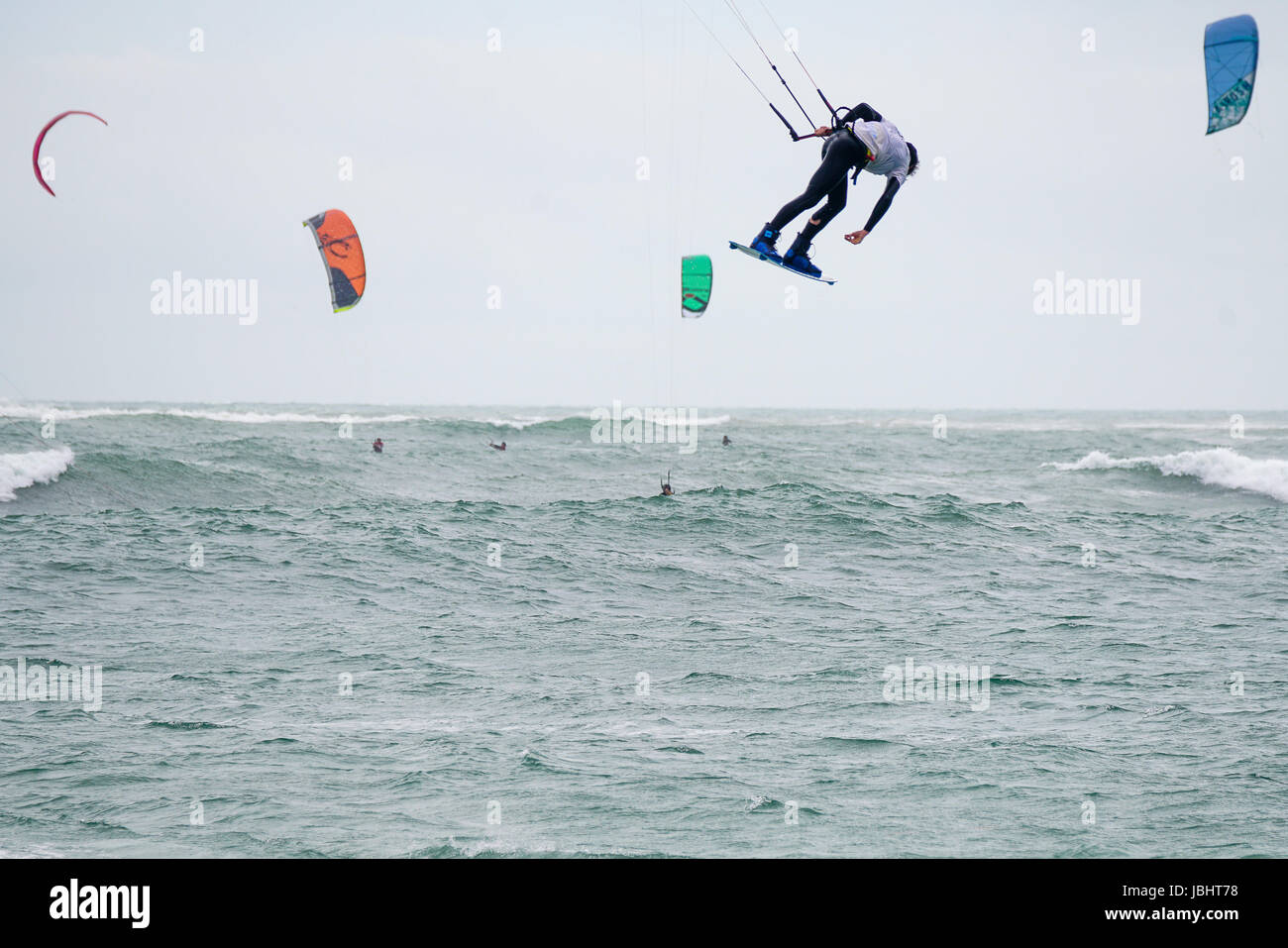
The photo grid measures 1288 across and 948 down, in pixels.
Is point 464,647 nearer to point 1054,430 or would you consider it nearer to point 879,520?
point 879,520

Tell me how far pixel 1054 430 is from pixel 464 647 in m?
70.3

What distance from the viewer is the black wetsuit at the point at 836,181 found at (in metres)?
8.54

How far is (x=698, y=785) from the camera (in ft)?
33.3

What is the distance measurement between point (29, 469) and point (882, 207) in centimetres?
2485

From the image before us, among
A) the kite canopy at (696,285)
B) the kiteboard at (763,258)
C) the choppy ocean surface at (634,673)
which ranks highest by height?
the kite canopy at (696,285)

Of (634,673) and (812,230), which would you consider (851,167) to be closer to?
(812,230)

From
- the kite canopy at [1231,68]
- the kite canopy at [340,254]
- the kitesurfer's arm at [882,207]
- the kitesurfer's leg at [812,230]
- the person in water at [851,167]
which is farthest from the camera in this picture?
the kite canopy at [340,254]

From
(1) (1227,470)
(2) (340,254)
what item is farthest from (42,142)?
(1) (1227,470)

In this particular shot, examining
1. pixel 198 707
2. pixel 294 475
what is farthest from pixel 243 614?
pixel 294 475

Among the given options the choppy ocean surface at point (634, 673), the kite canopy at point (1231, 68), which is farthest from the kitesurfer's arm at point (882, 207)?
the kite canopy at point (1231, 68)

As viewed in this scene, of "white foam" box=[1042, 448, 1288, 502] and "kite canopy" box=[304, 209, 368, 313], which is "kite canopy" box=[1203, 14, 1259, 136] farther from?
"white foam" box=[1042, 448, 1288, 502]

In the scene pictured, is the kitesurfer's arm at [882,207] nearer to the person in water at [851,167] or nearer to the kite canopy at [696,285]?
the person in water at [851,167]

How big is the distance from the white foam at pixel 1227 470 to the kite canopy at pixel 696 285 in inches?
637
